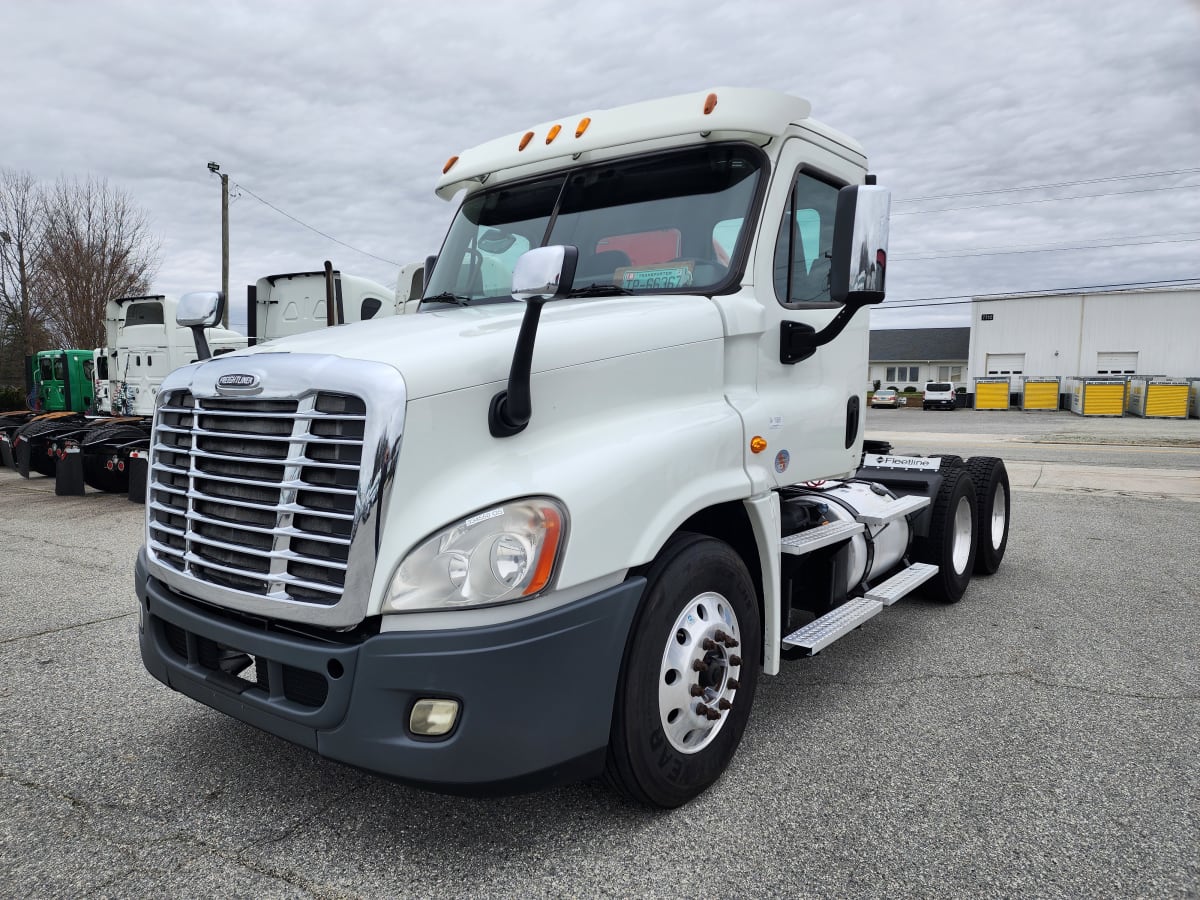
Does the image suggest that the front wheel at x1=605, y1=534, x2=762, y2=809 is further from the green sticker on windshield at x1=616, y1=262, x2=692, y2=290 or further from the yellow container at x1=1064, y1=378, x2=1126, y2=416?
the yellow container at x1=1064, y1=378, x2=1126, y2=416

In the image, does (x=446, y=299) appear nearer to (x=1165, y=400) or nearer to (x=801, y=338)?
(x=801, y=338)

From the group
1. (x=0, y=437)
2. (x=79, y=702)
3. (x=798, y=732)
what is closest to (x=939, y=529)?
(x=798, y=732)

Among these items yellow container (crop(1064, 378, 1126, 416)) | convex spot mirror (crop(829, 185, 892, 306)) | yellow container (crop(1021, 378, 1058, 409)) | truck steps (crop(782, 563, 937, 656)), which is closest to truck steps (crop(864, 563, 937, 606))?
truck steps (crop(782, 563, 937, 656))

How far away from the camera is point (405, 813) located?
293cm

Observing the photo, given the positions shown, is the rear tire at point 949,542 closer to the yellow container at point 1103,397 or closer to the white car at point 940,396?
the yellow container at point 1103,397

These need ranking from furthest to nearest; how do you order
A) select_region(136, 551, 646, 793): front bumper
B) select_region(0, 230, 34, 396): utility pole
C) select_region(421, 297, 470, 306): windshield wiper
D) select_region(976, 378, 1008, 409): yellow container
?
select_region(976, 378, 1008, 409): yellow container → select_region(0, 230, 34, 396): utility pole → select_region(421, 297, 470, 306): windshield wiper → select_region(136, 551, 646, 793): front bumper

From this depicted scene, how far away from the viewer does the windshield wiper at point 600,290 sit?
3377 mm

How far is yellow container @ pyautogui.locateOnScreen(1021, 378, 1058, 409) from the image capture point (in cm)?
4369

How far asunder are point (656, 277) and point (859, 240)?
80 centimetres

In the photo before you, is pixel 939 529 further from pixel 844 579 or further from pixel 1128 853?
pixel 1128 853

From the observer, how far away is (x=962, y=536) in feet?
20.2

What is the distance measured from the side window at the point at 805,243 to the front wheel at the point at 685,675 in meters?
1.26

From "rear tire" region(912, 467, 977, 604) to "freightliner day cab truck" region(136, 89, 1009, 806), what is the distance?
2.04 metres

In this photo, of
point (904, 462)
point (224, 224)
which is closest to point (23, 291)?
point (224, 224)
